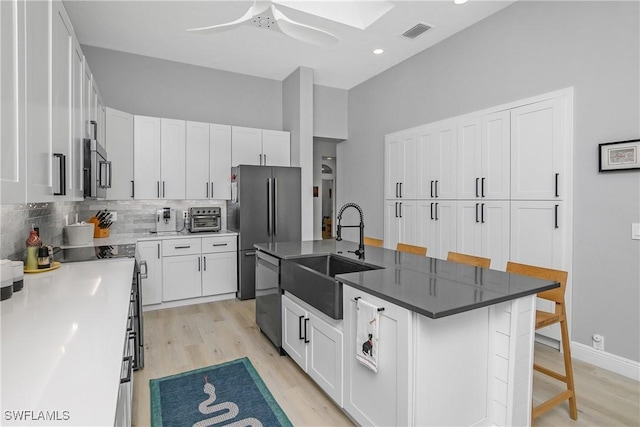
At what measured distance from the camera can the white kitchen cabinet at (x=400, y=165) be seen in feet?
15.2

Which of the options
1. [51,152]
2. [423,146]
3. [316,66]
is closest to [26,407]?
[51,152]

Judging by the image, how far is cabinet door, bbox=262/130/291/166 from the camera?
5.19m

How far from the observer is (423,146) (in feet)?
14.6

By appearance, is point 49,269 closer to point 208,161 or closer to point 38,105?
point 38,105

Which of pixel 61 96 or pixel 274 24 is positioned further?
pixel 274 24

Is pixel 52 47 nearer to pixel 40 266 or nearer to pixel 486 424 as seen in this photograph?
pixel 40 266

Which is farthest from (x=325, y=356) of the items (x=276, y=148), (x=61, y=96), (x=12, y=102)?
(x=276, y=148)

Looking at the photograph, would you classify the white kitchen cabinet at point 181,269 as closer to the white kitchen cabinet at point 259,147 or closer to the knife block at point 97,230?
the knife block at point 97,230

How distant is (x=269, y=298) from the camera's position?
313 centimetres

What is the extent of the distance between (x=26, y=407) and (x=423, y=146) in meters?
4.43

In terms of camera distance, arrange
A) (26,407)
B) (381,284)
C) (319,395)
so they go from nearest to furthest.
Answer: (26,407) → (381,284) → (319,395)

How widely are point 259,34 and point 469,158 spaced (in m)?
2.90

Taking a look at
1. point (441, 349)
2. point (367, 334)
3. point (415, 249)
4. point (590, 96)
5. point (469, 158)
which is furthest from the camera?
point (469, 158)

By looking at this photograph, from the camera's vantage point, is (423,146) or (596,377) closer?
(596,377)
